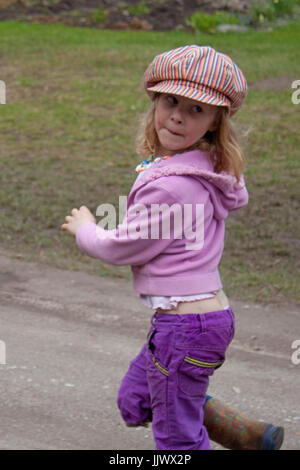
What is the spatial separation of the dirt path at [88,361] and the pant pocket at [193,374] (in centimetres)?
85

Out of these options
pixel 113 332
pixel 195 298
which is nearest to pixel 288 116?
pixel 113 332

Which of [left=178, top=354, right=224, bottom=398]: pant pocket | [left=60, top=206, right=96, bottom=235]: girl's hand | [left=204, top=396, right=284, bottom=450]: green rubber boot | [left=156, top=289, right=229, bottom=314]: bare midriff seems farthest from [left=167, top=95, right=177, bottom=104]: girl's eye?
[left=204, top=396, right=284, bottom=450]: green rubber boot

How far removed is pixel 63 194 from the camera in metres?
7.63

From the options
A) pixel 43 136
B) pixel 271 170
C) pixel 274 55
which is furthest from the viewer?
pixel 274 55

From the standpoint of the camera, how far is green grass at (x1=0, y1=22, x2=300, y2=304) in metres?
6.33

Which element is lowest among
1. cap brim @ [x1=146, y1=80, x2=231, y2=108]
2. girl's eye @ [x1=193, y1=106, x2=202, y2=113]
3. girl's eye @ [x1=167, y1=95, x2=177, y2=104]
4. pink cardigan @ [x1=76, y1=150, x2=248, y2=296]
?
pink cardigan @ [x1=76, y1=150, x2=248, y2=296]

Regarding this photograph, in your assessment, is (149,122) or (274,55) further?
(274,55)

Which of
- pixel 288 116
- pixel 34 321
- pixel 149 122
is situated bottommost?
pixel 34 321

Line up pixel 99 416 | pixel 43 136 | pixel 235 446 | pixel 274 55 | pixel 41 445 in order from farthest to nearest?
pixel 274 55 → pixel 43 136 → pixel 99 416 → pixel 41 445 → pixel 235 446

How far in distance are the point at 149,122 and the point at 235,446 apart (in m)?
1.32

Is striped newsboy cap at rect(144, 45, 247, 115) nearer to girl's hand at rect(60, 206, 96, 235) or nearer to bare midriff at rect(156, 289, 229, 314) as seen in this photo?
girl's hand at rect(60, 206, 96, 235)

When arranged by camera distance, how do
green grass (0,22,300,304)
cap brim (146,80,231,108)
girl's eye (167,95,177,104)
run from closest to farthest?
cap brim (146,80,231,108), girl's eye (167,95,177,104), green grass (0,22,300,304)

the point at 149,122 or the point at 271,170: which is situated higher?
the point at 149,122
